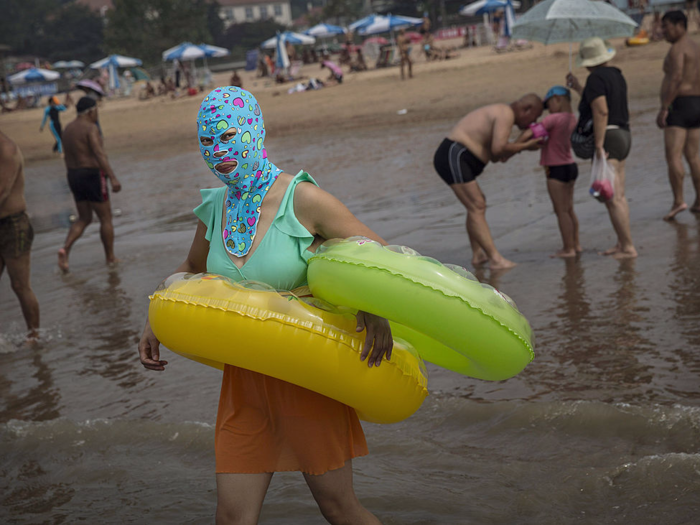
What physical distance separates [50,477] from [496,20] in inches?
1560

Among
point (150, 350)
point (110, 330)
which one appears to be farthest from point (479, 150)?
point (150, 350)

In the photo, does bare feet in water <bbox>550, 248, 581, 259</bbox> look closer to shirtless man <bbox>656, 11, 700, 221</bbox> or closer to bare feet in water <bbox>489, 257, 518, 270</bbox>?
bare feet in water <bbox>489, 257, 518, 270</bbox>

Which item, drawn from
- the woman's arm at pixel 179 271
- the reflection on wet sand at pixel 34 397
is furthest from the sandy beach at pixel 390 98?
the woman's arm at pixel 179 271

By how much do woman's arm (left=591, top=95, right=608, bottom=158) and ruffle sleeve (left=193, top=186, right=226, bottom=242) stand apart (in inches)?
171

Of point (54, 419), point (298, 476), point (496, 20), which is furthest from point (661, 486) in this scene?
point (496, 20)

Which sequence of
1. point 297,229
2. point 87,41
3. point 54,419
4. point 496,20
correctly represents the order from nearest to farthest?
point 297,229 → point 54,419 → point 496,20 → point 87,41

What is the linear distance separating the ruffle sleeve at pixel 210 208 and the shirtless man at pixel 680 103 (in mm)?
→ 5640

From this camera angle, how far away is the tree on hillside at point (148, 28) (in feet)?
181

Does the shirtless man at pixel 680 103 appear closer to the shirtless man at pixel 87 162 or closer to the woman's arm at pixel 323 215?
the shirtless man at pixel 87 162

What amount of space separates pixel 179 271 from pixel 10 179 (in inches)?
128

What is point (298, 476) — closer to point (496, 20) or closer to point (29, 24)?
→ point (496, 20)

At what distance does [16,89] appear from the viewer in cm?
4781

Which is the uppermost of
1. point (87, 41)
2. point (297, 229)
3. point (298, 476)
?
point (87, 41)

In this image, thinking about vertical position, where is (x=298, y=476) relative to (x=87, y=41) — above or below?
below
